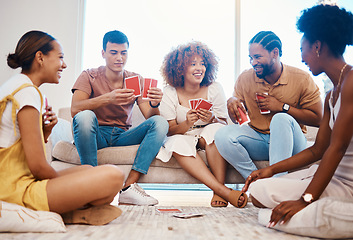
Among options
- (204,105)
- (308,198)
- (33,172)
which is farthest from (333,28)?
(33,172)

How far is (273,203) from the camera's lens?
1.55 m

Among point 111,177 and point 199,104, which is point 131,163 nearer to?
point 199,104

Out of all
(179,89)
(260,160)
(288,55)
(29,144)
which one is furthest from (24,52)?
(288,55)

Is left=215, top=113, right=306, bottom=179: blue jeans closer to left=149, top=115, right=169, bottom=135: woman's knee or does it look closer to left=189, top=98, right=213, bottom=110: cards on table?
left=189, top=98, right=213, bottom=110: cards on table

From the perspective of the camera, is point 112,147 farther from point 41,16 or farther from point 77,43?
point 41,16

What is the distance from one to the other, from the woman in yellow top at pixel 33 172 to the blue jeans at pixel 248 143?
42.2 inches

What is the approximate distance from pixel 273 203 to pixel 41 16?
14.1ft

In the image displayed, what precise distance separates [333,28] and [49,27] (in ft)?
13.5

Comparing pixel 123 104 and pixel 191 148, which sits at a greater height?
pixel 123 104

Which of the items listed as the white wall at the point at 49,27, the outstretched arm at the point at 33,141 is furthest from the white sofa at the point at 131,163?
the white wall at the point at 49,27

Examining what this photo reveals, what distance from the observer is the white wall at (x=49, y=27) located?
15.2ft

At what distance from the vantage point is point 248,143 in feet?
8.17

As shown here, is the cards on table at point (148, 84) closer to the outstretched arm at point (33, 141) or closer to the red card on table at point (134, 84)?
the red card on table at point (134, 84)

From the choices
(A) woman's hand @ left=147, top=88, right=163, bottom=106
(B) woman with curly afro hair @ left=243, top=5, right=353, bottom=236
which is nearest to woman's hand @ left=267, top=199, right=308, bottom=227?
(B) woman with curly afro hair @ left=243, top=5, right=353, bottom=236
